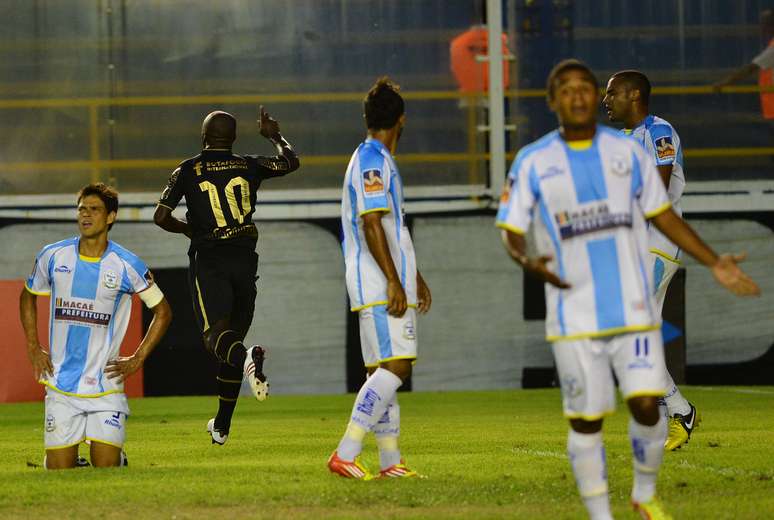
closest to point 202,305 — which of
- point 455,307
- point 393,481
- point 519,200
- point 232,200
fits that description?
point 232,200

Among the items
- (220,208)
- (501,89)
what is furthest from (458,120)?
(220,208)

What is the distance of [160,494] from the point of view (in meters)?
6.21

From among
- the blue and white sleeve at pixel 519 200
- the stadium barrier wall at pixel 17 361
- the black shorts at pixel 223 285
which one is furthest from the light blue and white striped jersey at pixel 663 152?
the stadium barrier wall at pixel 17 361

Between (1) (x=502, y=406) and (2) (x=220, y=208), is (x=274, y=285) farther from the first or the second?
(2) (x=220, y=208)

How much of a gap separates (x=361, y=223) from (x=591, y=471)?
2.12 meters

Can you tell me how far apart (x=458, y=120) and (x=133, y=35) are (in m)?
3.80

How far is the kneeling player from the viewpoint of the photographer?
7398mm

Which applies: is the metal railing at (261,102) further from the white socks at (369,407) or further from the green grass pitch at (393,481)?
the white socks at (369,407)

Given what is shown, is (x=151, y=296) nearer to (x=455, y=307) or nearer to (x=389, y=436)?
(x=389, y=436)

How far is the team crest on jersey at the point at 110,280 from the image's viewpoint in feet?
24.6

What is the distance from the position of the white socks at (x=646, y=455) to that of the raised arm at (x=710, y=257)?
0.56 meters

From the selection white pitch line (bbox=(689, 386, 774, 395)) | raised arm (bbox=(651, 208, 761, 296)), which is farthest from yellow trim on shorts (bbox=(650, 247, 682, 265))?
white pitch line (bbox=(689, 386, 774, 395))

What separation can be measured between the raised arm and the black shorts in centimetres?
443

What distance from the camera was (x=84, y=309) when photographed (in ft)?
24.5
